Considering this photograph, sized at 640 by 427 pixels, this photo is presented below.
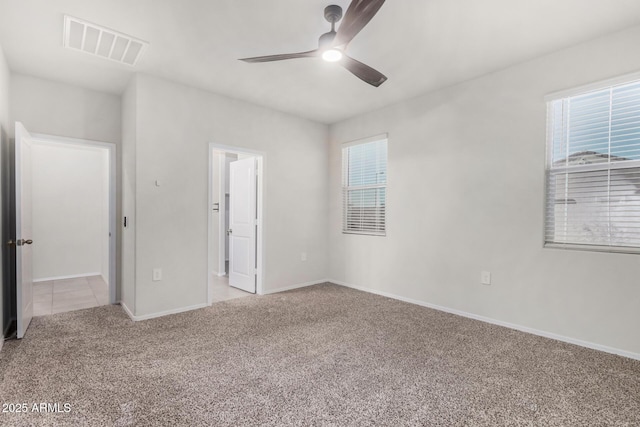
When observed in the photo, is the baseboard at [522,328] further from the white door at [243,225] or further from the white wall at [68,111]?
the white wall at [68,111]

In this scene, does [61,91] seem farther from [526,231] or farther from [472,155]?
[526,231]

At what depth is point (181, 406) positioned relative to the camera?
72.5 inches

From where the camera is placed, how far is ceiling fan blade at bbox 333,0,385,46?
1711 millimetres

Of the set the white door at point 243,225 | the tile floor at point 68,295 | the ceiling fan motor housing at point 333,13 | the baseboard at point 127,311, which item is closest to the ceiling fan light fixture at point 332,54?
the ceiling fan motor housing at point 333,13

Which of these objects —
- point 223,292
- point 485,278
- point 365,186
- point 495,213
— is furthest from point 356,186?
point 223,292

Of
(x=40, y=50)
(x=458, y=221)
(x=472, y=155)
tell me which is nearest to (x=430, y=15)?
(x=472, y=155)

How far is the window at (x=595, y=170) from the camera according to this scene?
8.36ft

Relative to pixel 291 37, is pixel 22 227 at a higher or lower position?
lower

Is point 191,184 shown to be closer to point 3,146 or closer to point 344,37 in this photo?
point 3,146

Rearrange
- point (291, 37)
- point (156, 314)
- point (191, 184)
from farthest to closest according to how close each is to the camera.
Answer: point (191, 184) → point (156, 314) → point (291, 37)

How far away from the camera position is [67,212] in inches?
214

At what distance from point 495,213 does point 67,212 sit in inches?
255

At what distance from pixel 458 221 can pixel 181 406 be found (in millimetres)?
3076

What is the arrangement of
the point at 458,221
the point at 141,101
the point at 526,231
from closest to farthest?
the point at 526,231
the point at 141,101
the point at 458,221
